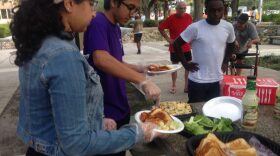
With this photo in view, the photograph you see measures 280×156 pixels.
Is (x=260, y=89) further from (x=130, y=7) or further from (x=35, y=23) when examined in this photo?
(x=35, y=23)

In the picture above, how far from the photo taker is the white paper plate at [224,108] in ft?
6.81

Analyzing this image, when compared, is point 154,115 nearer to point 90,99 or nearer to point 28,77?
point 90,99

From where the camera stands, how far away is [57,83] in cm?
103

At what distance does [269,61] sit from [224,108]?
29.4 feet

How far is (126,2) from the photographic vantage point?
6.69ft

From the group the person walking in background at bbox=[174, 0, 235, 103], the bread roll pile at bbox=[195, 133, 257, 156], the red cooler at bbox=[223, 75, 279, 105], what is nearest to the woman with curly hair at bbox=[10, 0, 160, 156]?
the bread roll pile at bbox=[195, 133, 257, 156]

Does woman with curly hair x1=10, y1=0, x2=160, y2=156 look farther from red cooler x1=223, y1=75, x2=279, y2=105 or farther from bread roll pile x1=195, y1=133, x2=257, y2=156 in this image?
red cooler x1=223, y1=75, x2=279, y2=105

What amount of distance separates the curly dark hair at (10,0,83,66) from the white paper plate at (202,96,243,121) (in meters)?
1.30

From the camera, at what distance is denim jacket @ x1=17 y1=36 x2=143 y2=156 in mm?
1046

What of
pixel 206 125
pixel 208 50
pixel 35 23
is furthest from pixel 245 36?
pixel 35 23

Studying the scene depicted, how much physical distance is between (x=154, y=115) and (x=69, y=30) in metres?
0.82

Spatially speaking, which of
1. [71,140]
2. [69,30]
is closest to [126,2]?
[69,30]

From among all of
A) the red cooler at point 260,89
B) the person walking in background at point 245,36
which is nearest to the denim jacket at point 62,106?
the red cooler at point 260,89

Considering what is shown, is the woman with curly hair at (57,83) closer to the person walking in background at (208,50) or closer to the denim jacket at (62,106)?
the denim jacket at (62,106)
